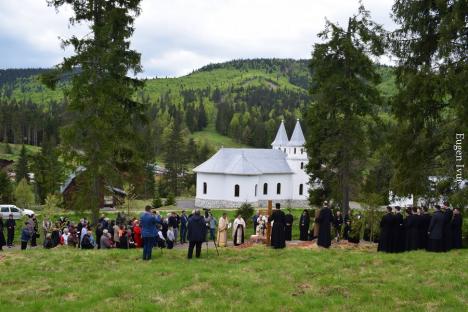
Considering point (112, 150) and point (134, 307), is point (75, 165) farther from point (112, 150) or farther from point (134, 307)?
point (134, 307)

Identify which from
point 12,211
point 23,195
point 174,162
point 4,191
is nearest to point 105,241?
point 12,211

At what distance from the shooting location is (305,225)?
917 inches

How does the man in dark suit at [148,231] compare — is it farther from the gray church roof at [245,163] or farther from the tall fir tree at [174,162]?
the tall fir tree at [174,162]

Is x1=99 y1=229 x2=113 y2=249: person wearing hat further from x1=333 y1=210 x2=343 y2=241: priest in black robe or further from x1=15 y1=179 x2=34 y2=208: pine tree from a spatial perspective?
x1=15 y1=179 x2=34 y2=208: pine tree

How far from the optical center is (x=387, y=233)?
17.3 meters

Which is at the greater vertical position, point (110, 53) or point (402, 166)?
point (110, 53)

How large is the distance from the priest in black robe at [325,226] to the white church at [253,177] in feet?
122

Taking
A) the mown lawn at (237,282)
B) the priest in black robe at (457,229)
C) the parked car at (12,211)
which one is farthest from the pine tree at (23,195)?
the priest in black robe at (457,229)

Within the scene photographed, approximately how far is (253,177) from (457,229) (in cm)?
4201

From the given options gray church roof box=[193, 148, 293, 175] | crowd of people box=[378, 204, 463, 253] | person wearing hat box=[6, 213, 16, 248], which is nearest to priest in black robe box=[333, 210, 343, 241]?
crowd of people box=[378, 204, 463, 253]

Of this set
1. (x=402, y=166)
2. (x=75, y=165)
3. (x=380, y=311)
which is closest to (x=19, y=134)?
(x=75, y=165)

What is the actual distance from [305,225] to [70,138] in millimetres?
11160

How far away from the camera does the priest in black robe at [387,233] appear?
1720 centimetres

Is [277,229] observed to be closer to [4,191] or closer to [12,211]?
[12,211]
